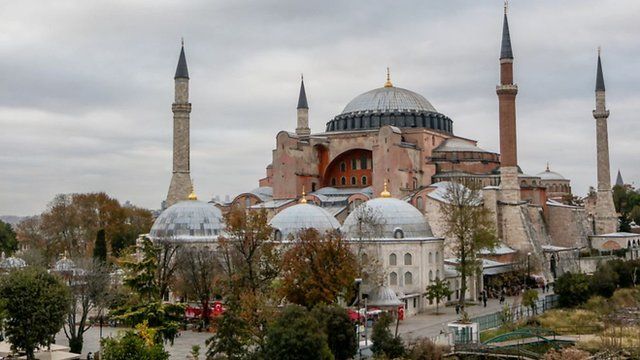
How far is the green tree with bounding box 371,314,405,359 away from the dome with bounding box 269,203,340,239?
38.3ft

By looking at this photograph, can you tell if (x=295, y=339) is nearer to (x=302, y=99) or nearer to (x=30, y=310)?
(x=30, y=310)

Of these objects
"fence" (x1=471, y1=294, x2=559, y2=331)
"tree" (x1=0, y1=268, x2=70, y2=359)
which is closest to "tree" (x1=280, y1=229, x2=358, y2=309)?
"fence" (x1=471, y1=294, x2=559, y2=331)

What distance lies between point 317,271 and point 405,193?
659 inches

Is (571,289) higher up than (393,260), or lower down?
lower down

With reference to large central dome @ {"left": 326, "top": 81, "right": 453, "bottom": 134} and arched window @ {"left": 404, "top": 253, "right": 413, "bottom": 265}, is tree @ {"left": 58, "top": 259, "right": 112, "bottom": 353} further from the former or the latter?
large central dome @ {"left": 326, "top": 81, "right": 453, "bottom": 134}

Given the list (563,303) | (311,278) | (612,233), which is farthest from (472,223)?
(612,233)

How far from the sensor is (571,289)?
27.0 m

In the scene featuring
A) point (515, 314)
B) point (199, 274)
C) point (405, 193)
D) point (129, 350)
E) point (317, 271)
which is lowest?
point (515, 314)

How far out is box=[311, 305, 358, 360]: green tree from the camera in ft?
55.2

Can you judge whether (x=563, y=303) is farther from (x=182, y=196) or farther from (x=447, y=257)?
(x=182, y=196)

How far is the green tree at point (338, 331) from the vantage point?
16.8 metres

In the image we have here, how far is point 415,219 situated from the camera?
1136 inches

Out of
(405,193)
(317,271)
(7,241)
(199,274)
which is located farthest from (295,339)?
(7,241)

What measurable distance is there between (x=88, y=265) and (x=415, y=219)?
38.9 feet
